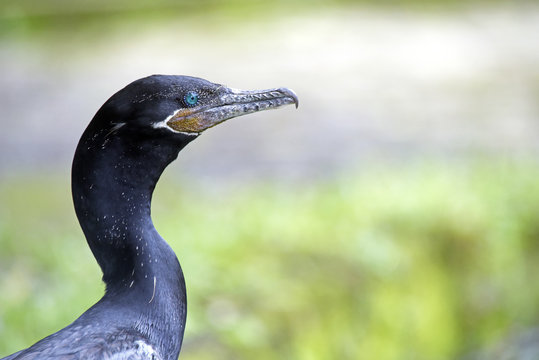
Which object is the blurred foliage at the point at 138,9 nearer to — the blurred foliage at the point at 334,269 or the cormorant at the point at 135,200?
the blurred foliage at the point at 334,269

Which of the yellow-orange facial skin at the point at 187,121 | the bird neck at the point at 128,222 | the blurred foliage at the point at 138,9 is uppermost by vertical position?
the blurred foliage at the point at 138,9

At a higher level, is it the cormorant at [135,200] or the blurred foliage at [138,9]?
the blurred foliage at [138,9]

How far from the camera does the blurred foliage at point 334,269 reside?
3.18 meters

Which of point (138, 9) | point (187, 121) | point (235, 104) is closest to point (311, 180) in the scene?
point (235, 104)

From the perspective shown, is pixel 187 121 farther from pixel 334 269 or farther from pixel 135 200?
pixel 334 269

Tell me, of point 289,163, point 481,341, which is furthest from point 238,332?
point 289,163

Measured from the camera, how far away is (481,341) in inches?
151

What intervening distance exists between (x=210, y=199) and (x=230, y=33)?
5194 mm

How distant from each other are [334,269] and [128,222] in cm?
142

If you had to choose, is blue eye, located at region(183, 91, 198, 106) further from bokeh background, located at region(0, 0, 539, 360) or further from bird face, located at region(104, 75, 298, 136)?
bokeh background, located at region(0, 0, 539, 360)

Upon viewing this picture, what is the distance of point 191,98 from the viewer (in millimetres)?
2262

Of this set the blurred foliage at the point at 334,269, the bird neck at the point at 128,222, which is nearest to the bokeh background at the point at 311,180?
the blurred foliage at the point at 334,269

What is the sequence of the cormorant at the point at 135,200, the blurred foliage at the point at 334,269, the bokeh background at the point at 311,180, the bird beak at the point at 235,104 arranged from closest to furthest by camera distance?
the cormorant at the point at 135,200 < the bird beak at the point at 235,104 < the blurred foliage at the point at 334,269 < the bokeh background at the point at 311,180

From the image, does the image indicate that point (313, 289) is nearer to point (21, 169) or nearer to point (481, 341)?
point (481, 341)
